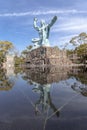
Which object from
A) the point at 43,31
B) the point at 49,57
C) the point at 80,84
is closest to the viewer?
the point at 80,84

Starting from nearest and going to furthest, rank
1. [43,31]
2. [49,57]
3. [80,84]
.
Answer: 1. [80,84]
2. [49,57]
3. [43,31]

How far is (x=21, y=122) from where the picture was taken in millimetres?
6145

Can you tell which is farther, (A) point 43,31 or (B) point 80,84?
(A) point 43,31

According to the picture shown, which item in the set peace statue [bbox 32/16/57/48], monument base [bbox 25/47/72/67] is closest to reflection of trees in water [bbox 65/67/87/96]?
monument base [bbox 25/47/72/67]

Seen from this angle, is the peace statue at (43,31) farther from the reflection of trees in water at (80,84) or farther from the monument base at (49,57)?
the reflection of trees in water at (80,84)

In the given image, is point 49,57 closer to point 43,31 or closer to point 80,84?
point 43,31

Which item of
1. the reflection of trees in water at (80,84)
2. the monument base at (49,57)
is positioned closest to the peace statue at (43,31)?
the monument base at (49,57)

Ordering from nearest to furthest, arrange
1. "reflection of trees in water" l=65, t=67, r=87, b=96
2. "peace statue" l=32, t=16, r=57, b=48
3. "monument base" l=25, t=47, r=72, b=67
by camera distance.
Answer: "reflection of trees in water" l=65, t=67, r=87, b=96 < "monument base" l=25, t=47, r=72, b=67 < "peace statue" l=32, t=16, r=57, b=48

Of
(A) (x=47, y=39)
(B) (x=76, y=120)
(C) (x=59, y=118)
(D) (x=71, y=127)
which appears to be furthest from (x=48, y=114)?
(A) (x=47, y=39)

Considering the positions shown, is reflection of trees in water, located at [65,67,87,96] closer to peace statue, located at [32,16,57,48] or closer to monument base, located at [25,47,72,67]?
monument base, located at [25,47,72,67]

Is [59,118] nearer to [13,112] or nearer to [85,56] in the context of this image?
[13,112]

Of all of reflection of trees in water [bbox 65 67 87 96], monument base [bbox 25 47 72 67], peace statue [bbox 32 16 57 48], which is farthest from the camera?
peace statue [bbox 32 16 57 48]

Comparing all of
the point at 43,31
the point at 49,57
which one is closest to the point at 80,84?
the point at 49,57

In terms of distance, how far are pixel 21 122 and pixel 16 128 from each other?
0.60 m
